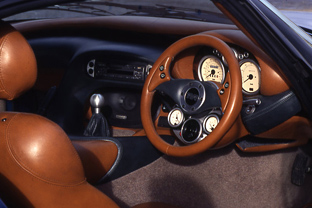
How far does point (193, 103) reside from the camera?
1.95 metres

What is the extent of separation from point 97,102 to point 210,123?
0.86 m

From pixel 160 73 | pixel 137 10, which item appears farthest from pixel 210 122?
pixel 137 10

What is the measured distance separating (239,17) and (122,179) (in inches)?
40.4

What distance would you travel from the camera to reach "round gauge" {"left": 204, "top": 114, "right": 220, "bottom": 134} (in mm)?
1872

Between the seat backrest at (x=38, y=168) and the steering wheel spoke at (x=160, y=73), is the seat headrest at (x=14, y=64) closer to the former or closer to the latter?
the seat backrest at (x=38, y=168)

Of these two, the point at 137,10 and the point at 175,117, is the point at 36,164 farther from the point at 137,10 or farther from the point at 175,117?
the point at 137,10

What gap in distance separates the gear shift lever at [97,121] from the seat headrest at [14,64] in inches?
37.9

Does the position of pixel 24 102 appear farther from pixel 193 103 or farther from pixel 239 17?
pixel 239 17

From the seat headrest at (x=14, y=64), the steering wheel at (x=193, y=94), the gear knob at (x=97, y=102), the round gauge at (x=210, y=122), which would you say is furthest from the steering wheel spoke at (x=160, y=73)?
the seat headrest at (x=14, y=64)

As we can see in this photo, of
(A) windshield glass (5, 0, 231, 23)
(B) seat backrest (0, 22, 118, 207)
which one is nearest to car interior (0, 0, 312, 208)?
(B) seat backrest (0, 22, 118, 207)

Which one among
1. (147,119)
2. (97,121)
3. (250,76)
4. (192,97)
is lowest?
(97,121)

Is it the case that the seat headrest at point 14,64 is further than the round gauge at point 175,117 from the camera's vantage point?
No

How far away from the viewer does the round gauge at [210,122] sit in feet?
6.14

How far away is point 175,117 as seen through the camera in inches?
80.7
